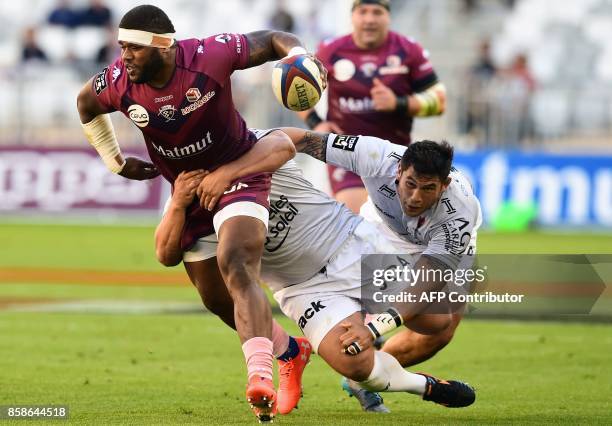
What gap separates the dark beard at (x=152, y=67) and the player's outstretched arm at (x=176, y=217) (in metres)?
0.67

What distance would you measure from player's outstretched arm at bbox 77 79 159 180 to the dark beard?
19.9 inches

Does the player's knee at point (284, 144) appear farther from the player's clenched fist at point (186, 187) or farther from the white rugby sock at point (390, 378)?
the white rugby sock at point (390, 378)

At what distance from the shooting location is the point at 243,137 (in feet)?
24.7

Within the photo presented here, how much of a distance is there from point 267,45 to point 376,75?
3.65 m

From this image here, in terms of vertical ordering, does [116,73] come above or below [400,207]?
above

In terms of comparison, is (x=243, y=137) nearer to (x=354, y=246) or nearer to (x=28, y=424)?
(x=354, y=246)

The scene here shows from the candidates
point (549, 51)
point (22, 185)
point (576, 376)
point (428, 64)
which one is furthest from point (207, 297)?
point (549, 51)

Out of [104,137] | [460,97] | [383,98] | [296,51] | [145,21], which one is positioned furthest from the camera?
[460,97]

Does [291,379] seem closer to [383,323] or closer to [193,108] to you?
[383,323]

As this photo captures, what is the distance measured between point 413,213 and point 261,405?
5.32 feet

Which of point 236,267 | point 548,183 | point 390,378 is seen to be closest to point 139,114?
point 236,267

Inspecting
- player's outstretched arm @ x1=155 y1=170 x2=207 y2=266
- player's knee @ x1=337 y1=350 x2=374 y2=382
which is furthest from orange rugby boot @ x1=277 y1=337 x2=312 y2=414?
player's outstretched arm @ x1=155 y1=170 x2=207 y2=266

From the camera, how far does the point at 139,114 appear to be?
7164 mm

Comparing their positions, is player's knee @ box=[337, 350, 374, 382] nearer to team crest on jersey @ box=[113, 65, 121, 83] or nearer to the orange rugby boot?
the orange rugby boot
